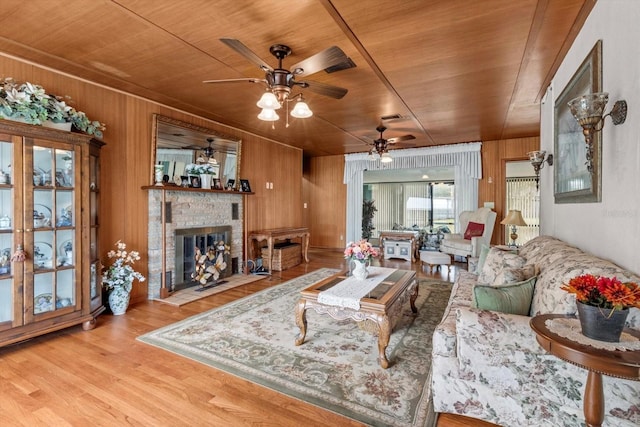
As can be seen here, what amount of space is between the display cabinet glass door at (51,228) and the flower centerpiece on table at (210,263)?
1754 mm

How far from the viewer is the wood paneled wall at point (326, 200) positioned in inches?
339

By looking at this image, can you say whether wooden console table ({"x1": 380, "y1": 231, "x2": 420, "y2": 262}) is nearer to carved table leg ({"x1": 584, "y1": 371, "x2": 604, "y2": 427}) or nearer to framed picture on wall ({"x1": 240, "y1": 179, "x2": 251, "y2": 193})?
framed picture on wall ({"x1": 240, "y1": 179, "x2": 251, "y2": 193})

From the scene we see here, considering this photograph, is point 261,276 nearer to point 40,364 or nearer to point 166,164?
point 166,164

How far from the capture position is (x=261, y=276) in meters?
5.35

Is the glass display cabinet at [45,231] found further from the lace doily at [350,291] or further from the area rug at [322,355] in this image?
the lace doily at [350,291]

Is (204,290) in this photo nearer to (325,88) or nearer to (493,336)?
(325,88)

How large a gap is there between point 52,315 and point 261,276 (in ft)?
9.48

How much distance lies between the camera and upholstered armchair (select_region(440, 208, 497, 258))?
5800mm

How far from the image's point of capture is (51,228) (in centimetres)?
286

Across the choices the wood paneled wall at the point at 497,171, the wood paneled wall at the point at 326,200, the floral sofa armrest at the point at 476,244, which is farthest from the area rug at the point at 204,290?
the wood paneled wall at the point at 497,171

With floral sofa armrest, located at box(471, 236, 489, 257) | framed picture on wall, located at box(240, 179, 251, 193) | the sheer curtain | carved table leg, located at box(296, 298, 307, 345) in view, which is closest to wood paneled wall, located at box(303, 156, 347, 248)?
the sheer curtain

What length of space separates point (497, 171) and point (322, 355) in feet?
19.7

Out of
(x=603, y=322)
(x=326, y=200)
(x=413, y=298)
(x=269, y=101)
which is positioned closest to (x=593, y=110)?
(x=603, y=322)

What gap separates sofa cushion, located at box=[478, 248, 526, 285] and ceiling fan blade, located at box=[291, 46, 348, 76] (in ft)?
6.81
